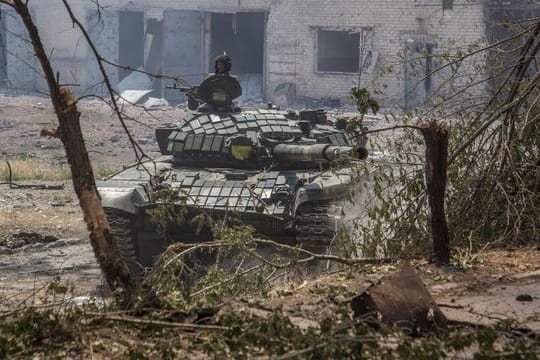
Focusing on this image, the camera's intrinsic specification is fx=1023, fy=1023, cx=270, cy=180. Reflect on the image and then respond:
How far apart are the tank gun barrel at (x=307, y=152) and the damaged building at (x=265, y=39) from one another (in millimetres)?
15902

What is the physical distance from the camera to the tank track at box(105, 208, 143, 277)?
11.0m

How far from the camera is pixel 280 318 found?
205 inches

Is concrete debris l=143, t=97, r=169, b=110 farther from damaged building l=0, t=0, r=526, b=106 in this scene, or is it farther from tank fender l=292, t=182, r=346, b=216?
tank fender l=292, t=182, r=346, b=216

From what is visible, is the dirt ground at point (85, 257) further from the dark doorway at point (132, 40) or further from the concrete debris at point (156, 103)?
the dark doorway at point (132, 40)

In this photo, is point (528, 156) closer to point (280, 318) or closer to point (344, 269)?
point (344, 269)

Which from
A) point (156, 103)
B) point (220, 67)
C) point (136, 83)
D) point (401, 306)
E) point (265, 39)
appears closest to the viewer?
point (401, 306)

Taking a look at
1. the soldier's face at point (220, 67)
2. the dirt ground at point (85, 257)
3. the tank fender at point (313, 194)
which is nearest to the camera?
the dirt ground at point (85, 257)

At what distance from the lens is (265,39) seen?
31.0 meters

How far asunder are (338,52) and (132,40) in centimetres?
782

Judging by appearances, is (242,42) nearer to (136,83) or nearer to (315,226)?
(136,83)

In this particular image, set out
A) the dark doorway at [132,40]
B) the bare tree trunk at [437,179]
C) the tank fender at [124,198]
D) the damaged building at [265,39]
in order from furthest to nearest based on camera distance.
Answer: the dark doorway at [132,40] < the damaged building at [265,39] < the tank fender at [124,198] < the bare tree trunk at [437,179]

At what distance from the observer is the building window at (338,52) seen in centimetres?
3094

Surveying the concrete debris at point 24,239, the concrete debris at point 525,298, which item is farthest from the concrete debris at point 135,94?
the concrete debris at point 525,298

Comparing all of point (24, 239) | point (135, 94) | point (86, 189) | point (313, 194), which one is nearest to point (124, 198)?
point (313, 194)
